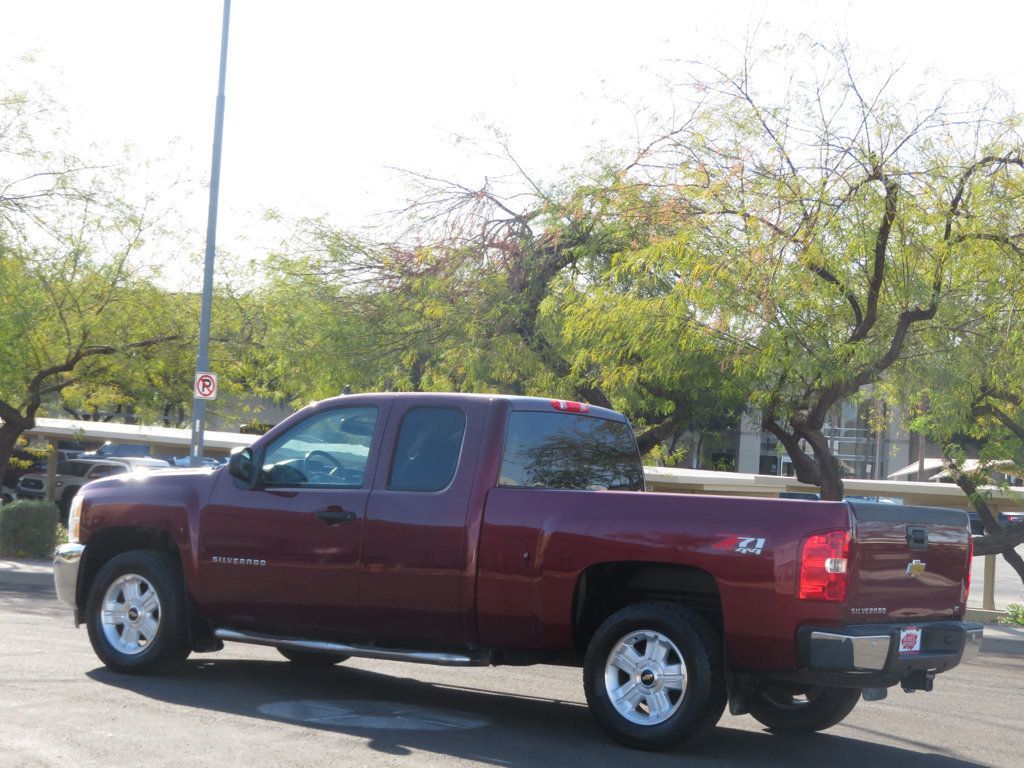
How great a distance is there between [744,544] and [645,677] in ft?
3.11

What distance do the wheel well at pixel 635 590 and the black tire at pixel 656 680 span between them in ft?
0.88

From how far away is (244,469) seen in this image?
26.6 feet

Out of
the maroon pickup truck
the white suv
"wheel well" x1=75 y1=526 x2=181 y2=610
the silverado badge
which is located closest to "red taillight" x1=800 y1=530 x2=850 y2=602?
the maroon pickup truck

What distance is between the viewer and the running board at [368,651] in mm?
7215

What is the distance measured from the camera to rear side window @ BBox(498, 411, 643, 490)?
25.0ft

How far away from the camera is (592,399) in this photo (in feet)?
58.6

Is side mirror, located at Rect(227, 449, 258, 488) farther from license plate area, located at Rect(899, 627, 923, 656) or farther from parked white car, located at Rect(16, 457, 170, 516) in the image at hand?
parked white car, located at Rect(16, 457, 170, 516)

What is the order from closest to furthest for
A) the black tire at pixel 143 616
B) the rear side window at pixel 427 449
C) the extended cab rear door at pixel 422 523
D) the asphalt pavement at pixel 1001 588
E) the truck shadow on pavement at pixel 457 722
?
the truck shadow on pavement at pixel 457 722, the extended cab rear door at pixel 422 523, the rear side window at pixel 427 449, the black tire at pixel 143 616, the asphalt pavement at pixel 1001 588

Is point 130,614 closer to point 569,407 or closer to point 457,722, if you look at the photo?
point 457,722

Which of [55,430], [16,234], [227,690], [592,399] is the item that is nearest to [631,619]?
[227,690]

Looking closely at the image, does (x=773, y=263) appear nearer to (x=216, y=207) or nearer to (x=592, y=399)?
(x=592, y=399)

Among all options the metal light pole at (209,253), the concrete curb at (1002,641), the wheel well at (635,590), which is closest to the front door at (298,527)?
the wheel well at (635,590)

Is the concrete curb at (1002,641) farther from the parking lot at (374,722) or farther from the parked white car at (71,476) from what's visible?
the parked white car at (71,476)

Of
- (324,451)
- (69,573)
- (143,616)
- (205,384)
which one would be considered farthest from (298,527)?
(205,384)
